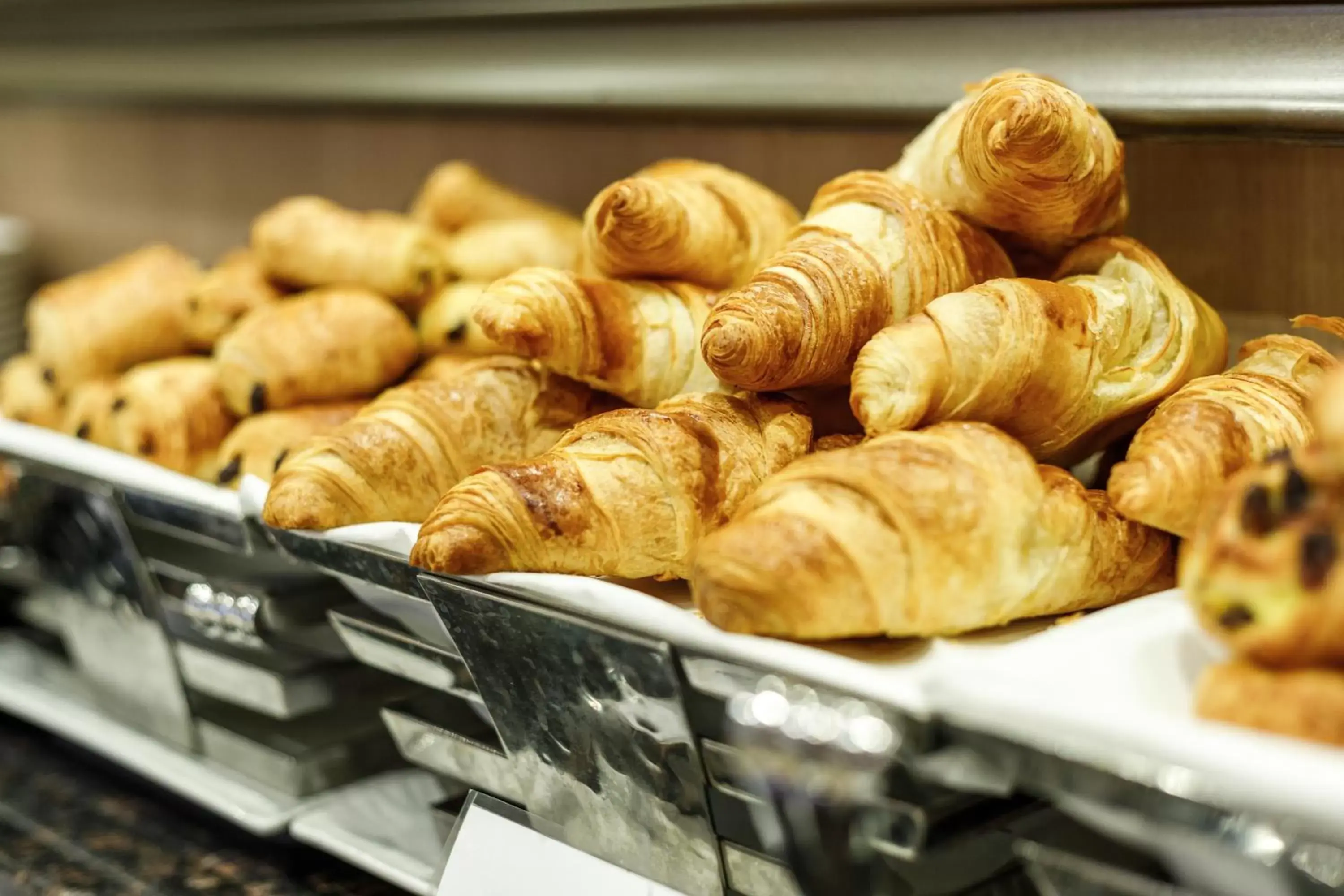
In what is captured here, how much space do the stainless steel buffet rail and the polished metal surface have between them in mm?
649

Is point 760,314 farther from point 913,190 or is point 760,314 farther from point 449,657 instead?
point 449,657

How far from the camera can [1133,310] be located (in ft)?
2.94

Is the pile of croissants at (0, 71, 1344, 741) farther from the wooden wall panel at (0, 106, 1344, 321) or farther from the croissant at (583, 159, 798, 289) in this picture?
the wooden wall panel at (0, 106, 1344, 321)

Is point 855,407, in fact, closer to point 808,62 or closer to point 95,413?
point 808,62

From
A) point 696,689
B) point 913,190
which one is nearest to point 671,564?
point 696,689

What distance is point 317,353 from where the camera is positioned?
130 cm

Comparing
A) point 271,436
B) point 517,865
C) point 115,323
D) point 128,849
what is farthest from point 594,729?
point 115,323

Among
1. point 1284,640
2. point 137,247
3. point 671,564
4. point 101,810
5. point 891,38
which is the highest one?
point 891,38

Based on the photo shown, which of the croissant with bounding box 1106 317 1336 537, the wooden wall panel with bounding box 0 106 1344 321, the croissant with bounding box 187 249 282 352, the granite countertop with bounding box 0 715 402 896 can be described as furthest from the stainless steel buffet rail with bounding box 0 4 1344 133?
the granite countertop with bounding box 0 715 402 896

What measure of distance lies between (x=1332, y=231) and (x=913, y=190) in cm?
37

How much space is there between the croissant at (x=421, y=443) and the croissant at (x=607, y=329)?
49 millimetres

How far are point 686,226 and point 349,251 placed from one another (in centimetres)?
50

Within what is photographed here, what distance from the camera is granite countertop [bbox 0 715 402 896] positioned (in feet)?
3.99

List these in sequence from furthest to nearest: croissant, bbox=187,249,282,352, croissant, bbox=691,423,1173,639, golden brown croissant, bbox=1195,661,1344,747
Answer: croissant, bbox=187,249,282,352 < croissant, bbox=691,423,1173,639 < golden brown croissant, bbox=1195,661,1344,747
